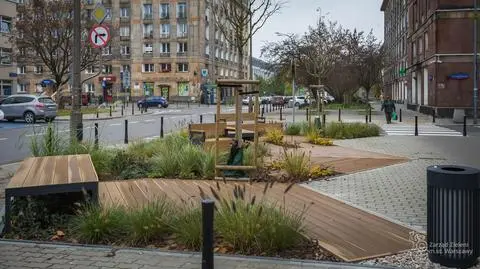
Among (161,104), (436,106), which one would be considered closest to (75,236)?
(436,106)

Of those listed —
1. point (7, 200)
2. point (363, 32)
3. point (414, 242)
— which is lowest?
point (414, 242)

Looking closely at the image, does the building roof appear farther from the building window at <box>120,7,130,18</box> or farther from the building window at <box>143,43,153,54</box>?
the building window at <box>120,7,130,18</box>

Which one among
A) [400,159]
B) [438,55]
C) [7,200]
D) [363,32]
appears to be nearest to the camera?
[7,200]

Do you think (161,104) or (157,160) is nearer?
(157,160)

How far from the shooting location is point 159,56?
86.5 metres

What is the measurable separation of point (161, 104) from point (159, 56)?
2214cm

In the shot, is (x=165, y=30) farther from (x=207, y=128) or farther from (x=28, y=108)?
(x=207, y=128)

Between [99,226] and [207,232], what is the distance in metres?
2.12

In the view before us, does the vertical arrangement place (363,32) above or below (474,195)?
above

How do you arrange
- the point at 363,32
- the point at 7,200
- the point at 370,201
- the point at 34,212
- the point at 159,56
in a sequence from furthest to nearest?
1. the point at 159,56
2. the point at 363,32
3. the point at 370,201
4. the point at 34,212
5. the point at 7,200

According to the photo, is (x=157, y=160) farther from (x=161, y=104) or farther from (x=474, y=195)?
(x=161, y=104)

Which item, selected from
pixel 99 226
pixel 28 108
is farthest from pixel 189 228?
pixel 28 108

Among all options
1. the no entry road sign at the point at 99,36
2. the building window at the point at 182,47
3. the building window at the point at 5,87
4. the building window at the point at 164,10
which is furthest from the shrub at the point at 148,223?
the building window at the point at 164,10

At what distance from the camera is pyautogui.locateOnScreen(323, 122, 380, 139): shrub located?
19.4 meters
